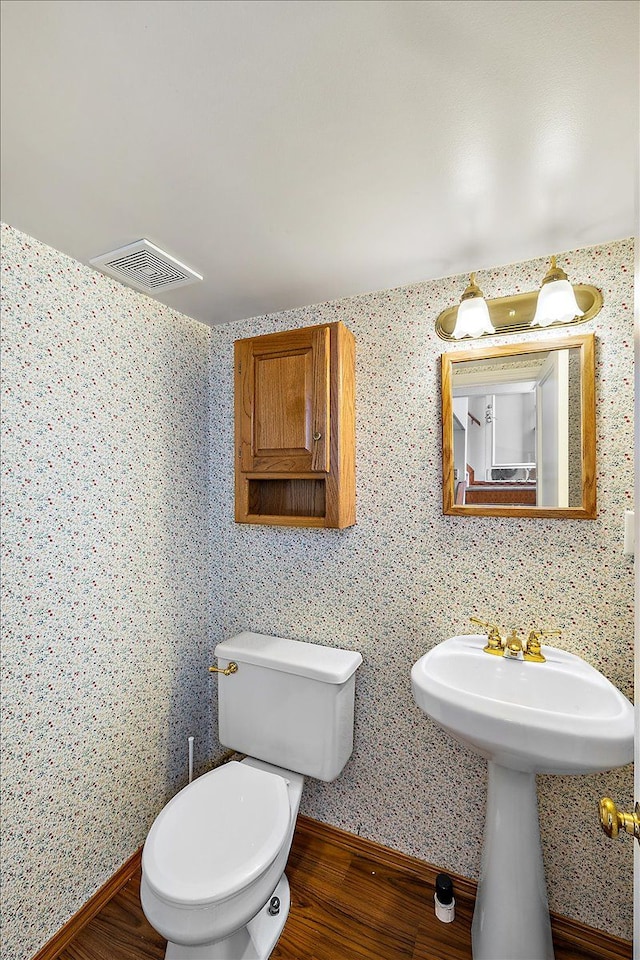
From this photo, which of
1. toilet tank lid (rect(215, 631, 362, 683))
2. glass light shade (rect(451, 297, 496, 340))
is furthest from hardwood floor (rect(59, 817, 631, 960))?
glass light shade (rect(451, 297, 496, 340))

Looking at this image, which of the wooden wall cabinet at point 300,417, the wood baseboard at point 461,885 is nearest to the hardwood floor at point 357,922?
the wood baseboard at point 461,885

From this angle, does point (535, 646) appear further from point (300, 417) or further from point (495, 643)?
point (300, 417)

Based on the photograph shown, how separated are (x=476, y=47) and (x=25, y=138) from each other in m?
0.92

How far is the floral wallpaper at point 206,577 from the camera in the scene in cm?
132

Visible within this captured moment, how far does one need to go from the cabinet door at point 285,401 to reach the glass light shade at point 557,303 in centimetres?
68

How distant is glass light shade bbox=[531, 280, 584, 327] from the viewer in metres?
1.28

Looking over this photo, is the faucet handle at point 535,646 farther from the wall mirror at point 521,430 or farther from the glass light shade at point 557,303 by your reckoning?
the glass light shade at point 557,303

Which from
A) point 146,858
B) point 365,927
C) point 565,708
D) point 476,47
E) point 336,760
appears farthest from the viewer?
point 336,760

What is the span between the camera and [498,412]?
1.50m

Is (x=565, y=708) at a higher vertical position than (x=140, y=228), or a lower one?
lower

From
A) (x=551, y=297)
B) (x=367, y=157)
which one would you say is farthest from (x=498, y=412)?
(x=367, y=157)

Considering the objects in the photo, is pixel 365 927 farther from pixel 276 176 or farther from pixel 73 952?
pixel 276 176

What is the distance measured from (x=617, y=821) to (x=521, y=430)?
1077 millimetres

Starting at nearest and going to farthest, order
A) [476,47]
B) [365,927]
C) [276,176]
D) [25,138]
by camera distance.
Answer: [476,47] < [25,138] < [276,176] < [365,927]
